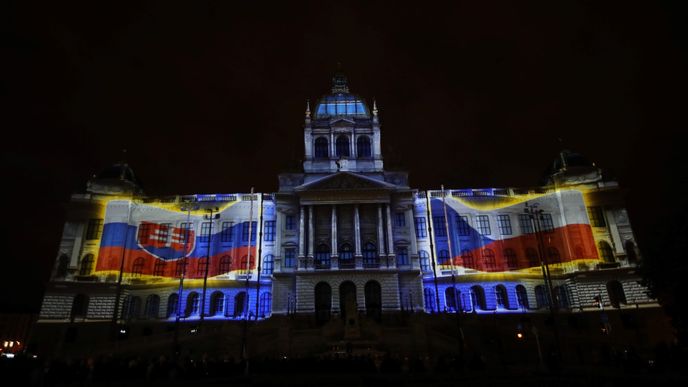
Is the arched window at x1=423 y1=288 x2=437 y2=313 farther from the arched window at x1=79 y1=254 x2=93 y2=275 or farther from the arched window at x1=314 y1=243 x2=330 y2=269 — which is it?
the arched window at x1=79 y1=254 x2=93 y2=275

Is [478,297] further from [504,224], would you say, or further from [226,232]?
[226,232]

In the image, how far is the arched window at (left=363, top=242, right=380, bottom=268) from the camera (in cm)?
4978

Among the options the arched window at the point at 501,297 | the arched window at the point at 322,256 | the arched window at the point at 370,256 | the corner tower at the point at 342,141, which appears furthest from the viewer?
the corner tower at the point at 342,141

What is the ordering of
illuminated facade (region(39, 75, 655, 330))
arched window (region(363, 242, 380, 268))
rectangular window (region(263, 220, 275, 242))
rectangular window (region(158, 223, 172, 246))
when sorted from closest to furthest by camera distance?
illuminated facade (region(39, 75, 655, 330)), arched window (region(363, 242, 380, 268)), rectangular window (region(158, 223, 172, 246)), rectangular window (region(263, 220, 275, 242))

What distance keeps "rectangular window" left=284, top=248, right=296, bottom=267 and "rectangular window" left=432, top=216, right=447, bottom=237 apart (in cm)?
1729

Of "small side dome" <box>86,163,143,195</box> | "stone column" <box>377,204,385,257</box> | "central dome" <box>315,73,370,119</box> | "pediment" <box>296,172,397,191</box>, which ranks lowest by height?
"stone column" <box>377,204,385,257</box>

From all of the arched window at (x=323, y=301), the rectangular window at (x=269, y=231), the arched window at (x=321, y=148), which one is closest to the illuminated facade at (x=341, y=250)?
the arched window at (x=323, y=301)

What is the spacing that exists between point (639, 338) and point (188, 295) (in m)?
45.4

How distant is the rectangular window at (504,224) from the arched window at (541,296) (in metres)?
7.06

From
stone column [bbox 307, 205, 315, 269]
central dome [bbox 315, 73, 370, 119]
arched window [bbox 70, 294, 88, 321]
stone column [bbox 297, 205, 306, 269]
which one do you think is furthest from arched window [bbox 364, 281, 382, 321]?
arched window [bbox 70, 294, 88, 321]

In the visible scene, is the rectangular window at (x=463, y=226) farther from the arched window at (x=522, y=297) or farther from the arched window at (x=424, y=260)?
the arched window at (x=522, y=297)

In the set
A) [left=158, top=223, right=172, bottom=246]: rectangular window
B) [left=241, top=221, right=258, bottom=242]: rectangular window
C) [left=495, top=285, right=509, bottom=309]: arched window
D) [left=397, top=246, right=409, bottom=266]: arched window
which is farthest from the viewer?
[left=241, top=221, right=258, bottom=242]: rectangular window

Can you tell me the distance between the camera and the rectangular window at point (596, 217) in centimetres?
5344

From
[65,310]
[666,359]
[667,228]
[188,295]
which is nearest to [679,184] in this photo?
[667,228]
